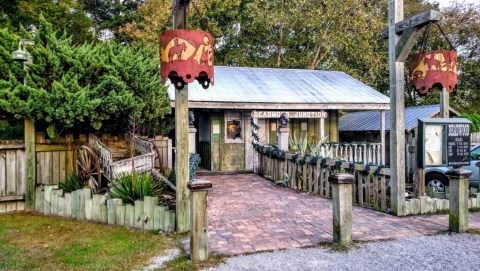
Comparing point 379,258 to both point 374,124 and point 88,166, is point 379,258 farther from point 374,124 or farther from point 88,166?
point 374,124

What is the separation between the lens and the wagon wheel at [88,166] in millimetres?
6825

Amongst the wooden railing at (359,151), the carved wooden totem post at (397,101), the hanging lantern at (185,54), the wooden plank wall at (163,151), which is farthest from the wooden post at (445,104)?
the wooden plank wall at (163,151)

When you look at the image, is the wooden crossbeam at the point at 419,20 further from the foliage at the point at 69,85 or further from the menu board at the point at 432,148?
the foliage at the point at 69,85

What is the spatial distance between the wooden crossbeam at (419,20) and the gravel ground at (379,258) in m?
3.30

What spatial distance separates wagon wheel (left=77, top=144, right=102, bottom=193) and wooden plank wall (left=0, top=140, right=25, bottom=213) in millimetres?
1053

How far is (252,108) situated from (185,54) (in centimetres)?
716

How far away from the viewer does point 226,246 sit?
15.0 feet

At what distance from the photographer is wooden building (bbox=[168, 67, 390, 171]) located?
11.7 meters

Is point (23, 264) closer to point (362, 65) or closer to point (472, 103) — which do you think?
point (362, 65)

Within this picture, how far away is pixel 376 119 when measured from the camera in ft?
55.6

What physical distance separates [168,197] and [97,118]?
208cm

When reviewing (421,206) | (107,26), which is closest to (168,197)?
(421,206)

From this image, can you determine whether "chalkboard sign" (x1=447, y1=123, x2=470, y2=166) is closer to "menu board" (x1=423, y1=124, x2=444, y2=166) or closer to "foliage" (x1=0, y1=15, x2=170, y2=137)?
"menu board" (x1=423, y1=124, x2=444, y2=166)

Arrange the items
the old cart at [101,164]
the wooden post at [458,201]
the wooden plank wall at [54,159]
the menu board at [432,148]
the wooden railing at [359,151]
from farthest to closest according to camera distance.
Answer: the wooden railing at [359,151], the wooden plank wall at [54,159], the old cart at [101,164], the menu board at [432,148], the wooden post at [458,201]
